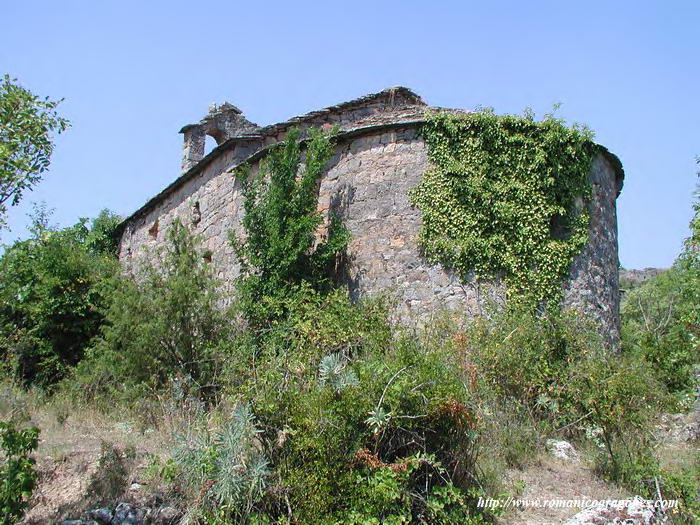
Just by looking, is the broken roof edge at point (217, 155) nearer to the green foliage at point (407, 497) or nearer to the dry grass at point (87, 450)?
the dry grass at point (87, 450)

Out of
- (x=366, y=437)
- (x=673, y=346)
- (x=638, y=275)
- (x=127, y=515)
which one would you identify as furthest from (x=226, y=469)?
(x=638, y=275)

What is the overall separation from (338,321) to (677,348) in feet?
25.3

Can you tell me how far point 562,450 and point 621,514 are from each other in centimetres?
175

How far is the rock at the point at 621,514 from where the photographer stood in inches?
233

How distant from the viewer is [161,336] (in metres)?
9.35

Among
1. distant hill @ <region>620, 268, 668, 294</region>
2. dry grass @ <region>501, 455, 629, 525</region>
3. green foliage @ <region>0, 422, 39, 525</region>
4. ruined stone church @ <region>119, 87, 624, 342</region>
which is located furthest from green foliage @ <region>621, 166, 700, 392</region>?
distant hill @ <region>620, 268, 668, 294</region>

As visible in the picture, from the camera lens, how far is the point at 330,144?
11.2 m

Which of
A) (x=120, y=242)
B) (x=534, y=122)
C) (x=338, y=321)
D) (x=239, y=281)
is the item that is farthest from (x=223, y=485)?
(x=120, y=242)

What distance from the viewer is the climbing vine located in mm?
10047

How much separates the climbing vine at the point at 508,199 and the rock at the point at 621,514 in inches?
157

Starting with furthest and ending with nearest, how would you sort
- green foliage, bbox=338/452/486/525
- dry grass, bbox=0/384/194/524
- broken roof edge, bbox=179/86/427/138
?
broken roof edge, bbox=179/86/427/138, dry grass, bbox=0/384/194/524, green foliage, bbox=338/452/486/525

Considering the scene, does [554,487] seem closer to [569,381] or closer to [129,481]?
[569,381]

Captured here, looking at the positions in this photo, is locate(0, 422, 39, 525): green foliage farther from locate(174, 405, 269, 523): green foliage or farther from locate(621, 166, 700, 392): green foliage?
locate(621, 166, 700, 392): green foliage

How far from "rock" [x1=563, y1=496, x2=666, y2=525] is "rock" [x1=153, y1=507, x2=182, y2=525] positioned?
3.44 metres
